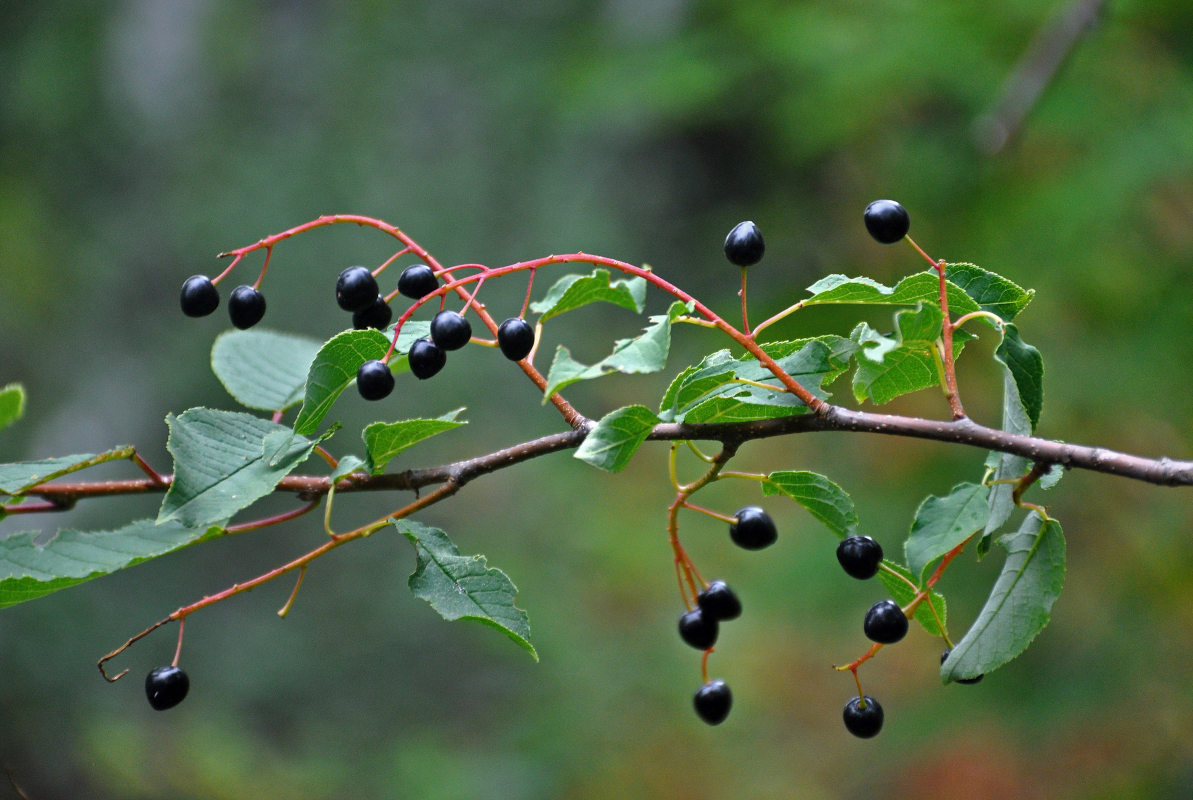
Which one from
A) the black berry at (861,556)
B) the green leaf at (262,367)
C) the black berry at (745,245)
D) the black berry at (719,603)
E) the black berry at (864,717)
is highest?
the black berry at (745,245)

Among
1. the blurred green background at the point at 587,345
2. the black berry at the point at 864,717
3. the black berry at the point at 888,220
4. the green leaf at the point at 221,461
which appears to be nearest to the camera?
the green leaf at the point at 221,461

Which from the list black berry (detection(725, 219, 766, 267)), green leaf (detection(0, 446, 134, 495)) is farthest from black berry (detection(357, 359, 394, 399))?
black berry (detection(725, 219, 766, 267))

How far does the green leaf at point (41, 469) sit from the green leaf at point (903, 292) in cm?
81

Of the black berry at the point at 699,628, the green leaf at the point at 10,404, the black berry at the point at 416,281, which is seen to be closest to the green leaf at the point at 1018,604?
the black berry at the point at 699,628

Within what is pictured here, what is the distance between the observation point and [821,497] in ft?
3.63

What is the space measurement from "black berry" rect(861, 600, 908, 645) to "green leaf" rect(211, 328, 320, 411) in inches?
32.9

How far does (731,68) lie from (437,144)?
3.05m

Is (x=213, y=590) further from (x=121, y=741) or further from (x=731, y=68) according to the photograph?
(x=731, y=68)

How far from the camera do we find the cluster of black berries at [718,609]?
1.27 meters

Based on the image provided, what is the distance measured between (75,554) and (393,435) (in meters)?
0.42

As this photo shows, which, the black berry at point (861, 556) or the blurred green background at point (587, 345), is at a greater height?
the black berry at point (861, 556)

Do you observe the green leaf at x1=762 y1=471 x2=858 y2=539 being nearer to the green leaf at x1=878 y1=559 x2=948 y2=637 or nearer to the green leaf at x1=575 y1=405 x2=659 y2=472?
the green leaf at x1=878 y1=559 x2=948 y2=637

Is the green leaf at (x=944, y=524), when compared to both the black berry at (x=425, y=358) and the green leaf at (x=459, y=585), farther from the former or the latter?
the black berry at (x=425, y=358)

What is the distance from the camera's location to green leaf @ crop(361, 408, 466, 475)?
1.04 metres
